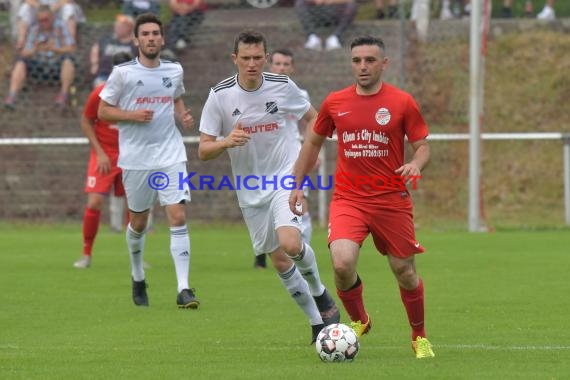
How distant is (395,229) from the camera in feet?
27.6

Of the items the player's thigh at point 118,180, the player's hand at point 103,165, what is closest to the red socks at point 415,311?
the player's hand at point 103,165

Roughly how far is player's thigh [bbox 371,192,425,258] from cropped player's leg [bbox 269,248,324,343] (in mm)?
887

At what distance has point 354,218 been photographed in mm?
8477

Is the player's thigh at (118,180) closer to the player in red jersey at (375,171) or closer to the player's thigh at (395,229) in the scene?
the player in red jersey at (375,171)

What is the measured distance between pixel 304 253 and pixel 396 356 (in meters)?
1.13

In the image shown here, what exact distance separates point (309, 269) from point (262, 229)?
55 centimetres

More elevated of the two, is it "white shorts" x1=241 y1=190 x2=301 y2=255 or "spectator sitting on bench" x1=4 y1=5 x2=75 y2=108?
"spectator sitting on bench" x1=4 y1=5 x2=75 y2=108

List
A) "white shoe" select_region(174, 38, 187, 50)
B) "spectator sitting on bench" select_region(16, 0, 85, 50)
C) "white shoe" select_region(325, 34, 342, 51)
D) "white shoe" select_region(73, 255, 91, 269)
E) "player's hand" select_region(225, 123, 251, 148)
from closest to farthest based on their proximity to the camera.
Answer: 1. "player's hand" select_region(225, 123, 251, 148)
2. "white shoe" select_region(73, 255, 91, 269)
3. "spectator sitting on bench" select_region(16, 0, 85, 50)
4. "white shoe" select_region(325, 34, 342, 51)
5. "white shoe" select_region(174, 38, 187, 50)

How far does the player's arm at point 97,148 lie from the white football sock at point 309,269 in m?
4.16

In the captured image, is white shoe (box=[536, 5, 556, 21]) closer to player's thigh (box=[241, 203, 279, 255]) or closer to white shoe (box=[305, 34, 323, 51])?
white shoe (box=[305, 34, 323, 51])

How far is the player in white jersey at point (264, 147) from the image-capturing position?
9.23 metres

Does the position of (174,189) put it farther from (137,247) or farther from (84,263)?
(84,263)

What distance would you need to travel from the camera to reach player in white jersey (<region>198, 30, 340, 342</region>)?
9234mm

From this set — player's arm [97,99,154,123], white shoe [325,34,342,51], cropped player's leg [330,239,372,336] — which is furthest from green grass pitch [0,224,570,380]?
white shoe [325,34,342,51]
